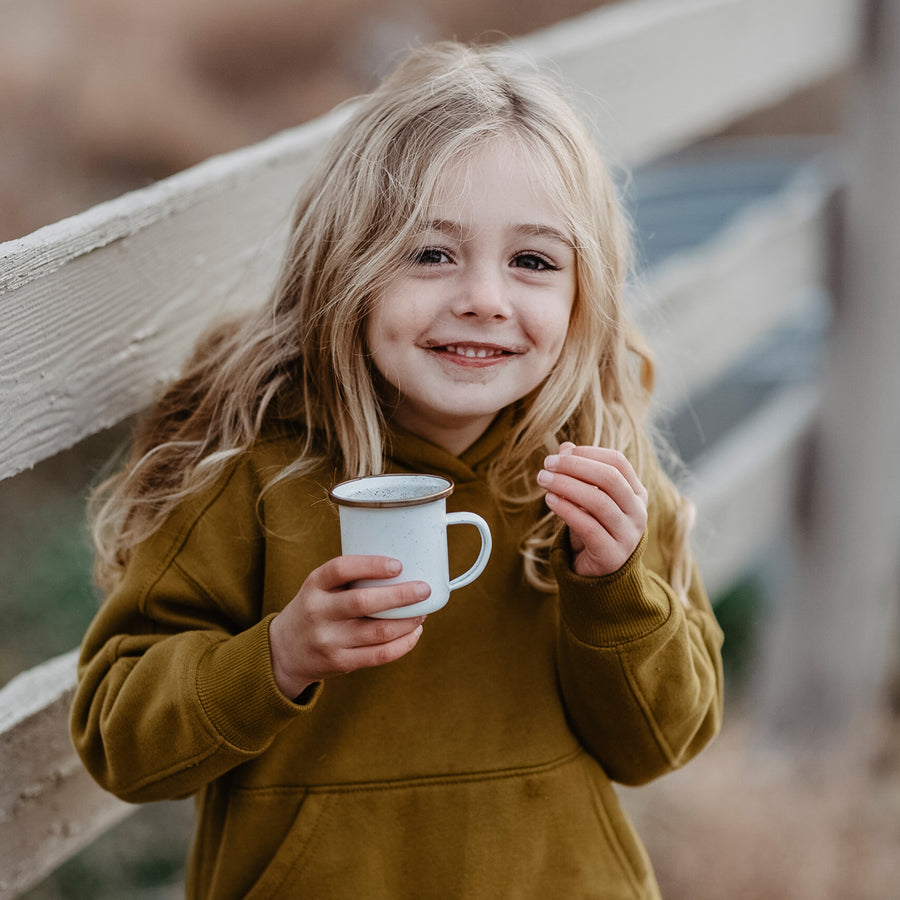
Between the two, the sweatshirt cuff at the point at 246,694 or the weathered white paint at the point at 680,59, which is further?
the weathered white paint at the point at 680,59

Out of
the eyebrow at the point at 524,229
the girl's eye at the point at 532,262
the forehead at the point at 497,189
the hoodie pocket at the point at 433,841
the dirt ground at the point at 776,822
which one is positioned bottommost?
the dirt ground at the point at 776,822

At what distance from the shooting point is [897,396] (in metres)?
2.81

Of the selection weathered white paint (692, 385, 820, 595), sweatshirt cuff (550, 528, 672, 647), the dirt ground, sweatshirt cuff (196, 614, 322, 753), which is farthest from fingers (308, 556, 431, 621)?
the dirt ground

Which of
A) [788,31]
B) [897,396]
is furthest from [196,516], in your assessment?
[897,396]

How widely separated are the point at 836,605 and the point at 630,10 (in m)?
1.71

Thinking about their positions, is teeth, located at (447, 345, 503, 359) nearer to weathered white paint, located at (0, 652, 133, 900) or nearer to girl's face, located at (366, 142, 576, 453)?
girl's face, located at (366, 142, 576, 453)

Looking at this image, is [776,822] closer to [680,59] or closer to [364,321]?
[680,59]

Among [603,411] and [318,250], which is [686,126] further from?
[318,250]

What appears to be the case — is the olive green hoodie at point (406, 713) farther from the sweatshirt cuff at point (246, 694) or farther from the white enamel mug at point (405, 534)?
the white enamel mug at point (405, 534)

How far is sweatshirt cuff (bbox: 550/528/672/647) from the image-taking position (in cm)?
119

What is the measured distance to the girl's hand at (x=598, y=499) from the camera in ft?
3.71

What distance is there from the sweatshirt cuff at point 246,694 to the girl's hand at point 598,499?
31cm

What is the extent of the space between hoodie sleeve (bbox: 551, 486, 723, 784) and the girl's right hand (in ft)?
0.75

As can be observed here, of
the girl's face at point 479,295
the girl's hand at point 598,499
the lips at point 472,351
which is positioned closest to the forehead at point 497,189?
the girl's face at point 479,295
